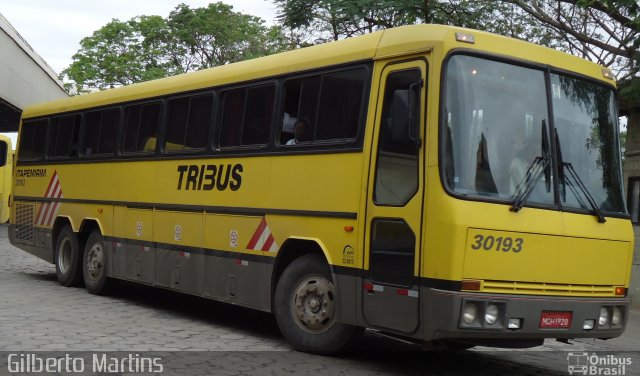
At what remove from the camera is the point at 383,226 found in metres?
7.40

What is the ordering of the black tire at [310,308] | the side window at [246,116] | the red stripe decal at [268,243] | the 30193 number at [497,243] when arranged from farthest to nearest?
the side window at [246,116] → the red stripe decal at [268,243] → the black tire at [310,308] → the 30193 number at [497,243]

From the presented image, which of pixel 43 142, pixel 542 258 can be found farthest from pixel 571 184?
pixel 43 142

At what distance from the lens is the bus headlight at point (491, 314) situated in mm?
6734

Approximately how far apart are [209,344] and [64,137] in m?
6.87

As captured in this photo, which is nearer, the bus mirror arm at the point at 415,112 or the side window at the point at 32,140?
the bus mirror arm at the point at 415,112

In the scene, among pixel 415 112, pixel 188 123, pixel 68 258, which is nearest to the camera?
pixel 415 112

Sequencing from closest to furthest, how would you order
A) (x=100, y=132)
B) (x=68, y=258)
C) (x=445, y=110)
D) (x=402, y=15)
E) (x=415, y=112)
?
(x=445, y=110) < (x=415, y=112) < (x=100, y=132) < (x=68, y=258) < (x=402, y=15)

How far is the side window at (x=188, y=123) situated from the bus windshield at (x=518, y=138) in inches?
161

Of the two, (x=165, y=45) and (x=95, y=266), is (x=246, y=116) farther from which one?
(x=165, y=45)

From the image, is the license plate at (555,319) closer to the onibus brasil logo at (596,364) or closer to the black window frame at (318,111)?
the onibus brasil logo at (596,364)

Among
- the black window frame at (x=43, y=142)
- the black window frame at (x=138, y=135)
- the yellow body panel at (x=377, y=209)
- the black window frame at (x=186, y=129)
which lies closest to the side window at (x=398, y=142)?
the yellow body panel at (x=377, y=209)

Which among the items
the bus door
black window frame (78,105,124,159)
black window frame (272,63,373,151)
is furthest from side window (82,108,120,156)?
the bus door

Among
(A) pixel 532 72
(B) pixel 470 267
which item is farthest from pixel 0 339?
(A) pixel 532 72

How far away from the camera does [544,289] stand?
23.2 feet
